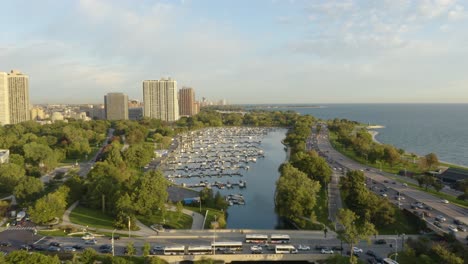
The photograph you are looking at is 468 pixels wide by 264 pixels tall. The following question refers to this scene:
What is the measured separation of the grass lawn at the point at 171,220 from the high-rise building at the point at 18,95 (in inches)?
3203

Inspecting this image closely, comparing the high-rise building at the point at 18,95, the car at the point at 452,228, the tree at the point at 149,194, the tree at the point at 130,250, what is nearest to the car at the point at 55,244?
the tree at the point at 130,250

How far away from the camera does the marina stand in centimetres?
2988

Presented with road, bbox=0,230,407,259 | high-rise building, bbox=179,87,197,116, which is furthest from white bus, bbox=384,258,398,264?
high-rise building, bbox=179,87,197,116

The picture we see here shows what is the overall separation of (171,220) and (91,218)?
18.3ft

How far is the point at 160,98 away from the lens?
110m

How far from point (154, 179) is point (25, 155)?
995 inches

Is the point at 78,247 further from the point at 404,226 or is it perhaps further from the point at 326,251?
the point at 404,226

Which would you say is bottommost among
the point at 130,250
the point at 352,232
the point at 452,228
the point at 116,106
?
the point at 452,228

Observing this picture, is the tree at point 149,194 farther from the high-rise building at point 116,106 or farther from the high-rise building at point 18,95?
the high-rise building at point 116,106

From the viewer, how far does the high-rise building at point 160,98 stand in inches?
4277

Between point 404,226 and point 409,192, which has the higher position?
point 409,192

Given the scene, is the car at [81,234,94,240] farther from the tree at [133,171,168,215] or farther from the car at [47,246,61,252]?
the tree at [133,171,168,215]

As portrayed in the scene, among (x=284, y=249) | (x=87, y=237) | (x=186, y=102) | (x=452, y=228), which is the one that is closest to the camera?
(x=284, y=249)

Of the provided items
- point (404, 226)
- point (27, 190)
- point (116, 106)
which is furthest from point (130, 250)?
point (116, 106)
